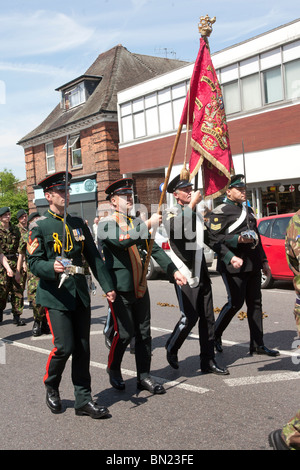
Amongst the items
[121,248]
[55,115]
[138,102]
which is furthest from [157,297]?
[55,115]

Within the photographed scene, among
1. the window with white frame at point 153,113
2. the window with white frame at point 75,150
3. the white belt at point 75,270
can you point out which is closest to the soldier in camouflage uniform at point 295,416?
the white belt at point 75,270

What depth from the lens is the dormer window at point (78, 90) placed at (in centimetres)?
3070

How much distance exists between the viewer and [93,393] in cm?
513

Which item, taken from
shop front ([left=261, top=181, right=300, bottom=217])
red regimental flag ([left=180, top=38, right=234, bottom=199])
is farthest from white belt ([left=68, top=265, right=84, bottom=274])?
shop front ([left=261, top=181, right=300, bottom=217])

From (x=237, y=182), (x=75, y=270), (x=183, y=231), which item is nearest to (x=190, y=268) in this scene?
(x=183, y=231)

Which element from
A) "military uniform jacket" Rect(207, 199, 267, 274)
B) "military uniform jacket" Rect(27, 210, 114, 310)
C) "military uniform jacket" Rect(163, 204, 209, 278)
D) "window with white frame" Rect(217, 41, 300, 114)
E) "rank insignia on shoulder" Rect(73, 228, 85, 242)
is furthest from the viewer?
"window with white frame" Rect(217, 41, 300, 114)

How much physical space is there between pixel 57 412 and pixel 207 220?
8.56 ft

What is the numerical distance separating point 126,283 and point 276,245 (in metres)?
6.64

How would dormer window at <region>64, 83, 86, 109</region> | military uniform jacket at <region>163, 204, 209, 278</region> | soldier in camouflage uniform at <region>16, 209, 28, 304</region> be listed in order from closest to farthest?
military uniform jacket at <region>163, 204, 209, 278</region>
soldier in camouflage uniform at <region>16, 209, 28, 304</region>
dormer window at <region>64, 83, 86, 109</region>

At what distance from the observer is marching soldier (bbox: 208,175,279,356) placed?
594cm

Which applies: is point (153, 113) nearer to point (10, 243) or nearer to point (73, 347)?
point (10, 243)

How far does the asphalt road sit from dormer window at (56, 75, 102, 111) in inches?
1005

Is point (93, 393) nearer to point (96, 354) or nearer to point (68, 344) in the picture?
point (68, 344)

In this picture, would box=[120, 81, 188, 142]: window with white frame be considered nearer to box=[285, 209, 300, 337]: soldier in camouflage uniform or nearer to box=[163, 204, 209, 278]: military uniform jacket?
box=[163, 204, 209, 278]: military uniform jacket
